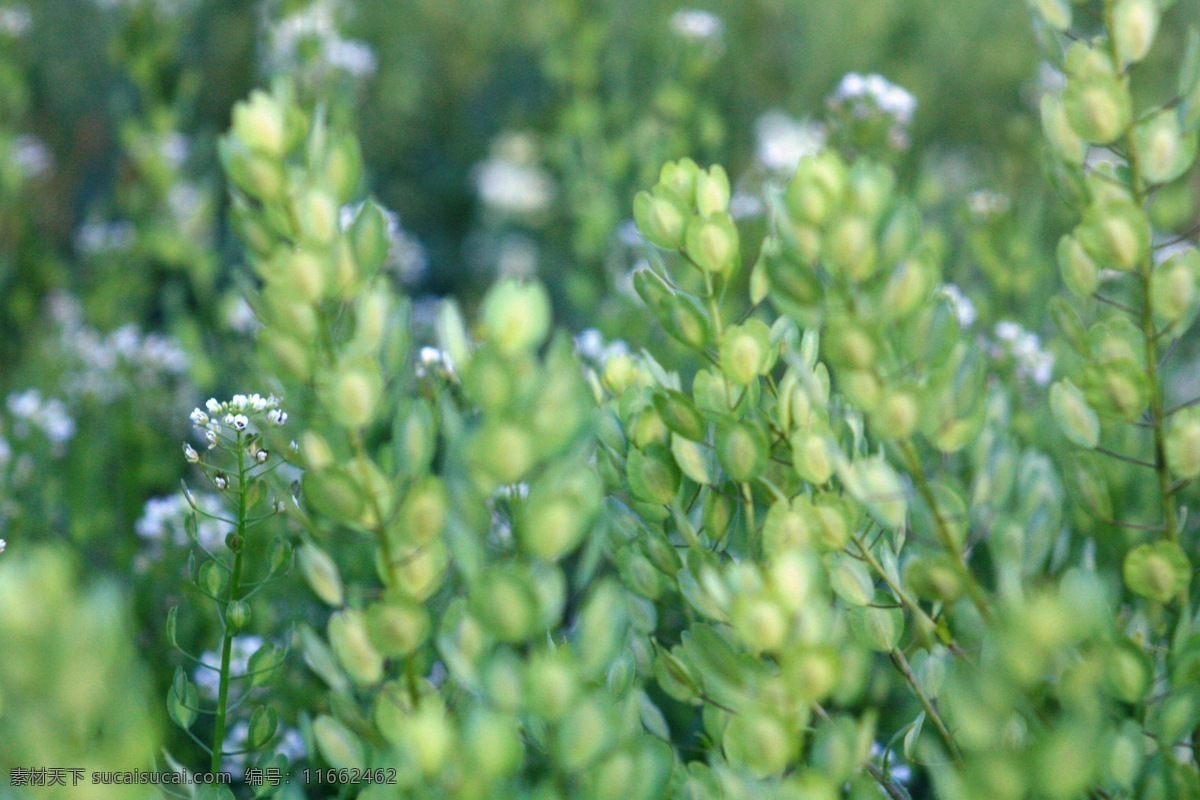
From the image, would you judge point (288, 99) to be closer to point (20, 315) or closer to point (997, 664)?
point (997, 664)

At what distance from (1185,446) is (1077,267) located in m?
0.12

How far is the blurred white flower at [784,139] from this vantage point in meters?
1.67

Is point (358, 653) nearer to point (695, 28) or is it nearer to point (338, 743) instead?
point (338, 743)

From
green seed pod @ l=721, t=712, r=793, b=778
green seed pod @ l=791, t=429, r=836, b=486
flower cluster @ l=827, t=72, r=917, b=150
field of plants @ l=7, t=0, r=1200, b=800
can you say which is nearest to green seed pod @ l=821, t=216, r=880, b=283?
field of plants @ l=7, t=0, r=1200, b=800

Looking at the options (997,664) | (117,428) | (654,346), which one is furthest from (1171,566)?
(117,428)

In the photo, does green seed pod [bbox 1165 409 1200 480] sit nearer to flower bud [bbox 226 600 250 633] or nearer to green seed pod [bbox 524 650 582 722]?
green seed pod [bbox 524 650 582 722]

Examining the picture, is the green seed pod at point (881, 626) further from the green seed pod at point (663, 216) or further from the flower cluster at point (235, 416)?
the flower cluster at point (235, 416)

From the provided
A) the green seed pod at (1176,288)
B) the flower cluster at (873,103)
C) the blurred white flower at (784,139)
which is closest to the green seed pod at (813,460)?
the green seed pod at (1176,288)

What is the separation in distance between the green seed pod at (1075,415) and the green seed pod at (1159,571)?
7cm

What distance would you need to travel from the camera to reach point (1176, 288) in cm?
60

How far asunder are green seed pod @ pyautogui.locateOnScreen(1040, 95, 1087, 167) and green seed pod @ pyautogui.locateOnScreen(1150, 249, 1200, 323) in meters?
0.08

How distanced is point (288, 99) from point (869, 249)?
0.29 m

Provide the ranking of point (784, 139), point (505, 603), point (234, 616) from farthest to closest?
1. point (784, 139)
2. point (234, 616)
3. point (505, 603)

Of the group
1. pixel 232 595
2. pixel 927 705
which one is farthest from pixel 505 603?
pixel 232 595
